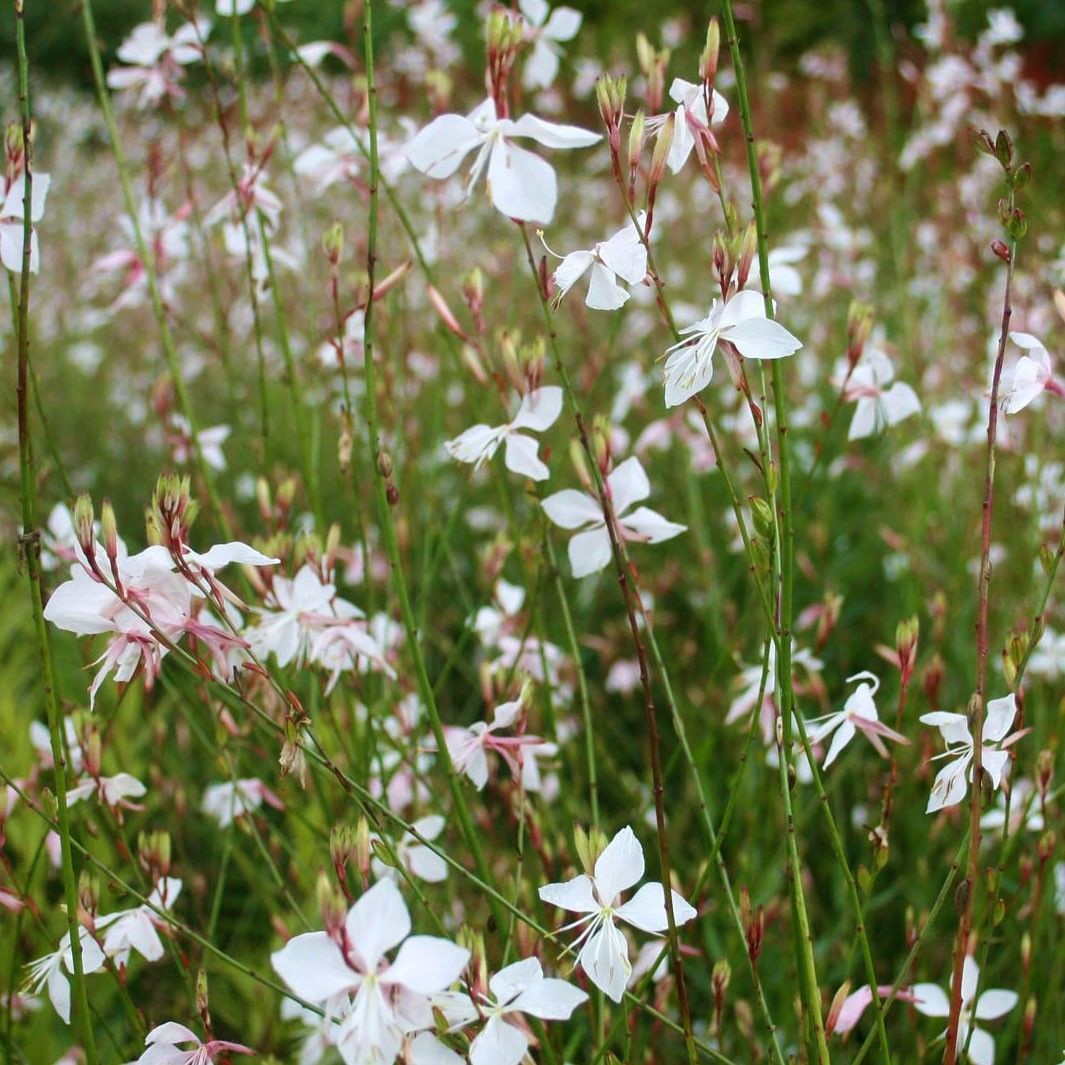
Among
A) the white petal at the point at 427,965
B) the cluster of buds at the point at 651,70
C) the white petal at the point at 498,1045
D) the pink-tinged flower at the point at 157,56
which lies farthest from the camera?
the pink-tinged flower at the point at 157,56

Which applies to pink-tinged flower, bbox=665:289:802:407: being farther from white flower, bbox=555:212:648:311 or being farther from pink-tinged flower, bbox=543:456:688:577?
pink-tinged flower, bbox=543:456:688:577

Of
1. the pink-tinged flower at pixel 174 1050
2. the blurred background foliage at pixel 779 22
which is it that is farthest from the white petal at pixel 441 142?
the blurred background foliage at pixel 779 22

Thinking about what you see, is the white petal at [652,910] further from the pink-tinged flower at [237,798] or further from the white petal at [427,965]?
the pink-tinged flower at [237,798]

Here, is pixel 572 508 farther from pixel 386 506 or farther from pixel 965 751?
pixel 965 751

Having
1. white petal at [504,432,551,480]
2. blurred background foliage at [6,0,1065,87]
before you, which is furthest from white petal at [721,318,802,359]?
blurred background foliage at [6,0,1065,87]

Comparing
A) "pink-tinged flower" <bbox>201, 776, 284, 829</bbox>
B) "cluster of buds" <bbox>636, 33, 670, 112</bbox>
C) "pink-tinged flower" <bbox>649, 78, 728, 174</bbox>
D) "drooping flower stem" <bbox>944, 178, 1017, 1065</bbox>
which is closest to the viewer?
"drooping flower stem" <bbox>944, 178, 1017, 1065</bbox>

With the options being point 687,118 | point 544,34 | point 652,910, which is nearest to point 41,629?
point 652,910

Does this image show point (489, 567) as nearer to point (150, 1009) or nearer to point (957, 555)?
point (150, 1009)
